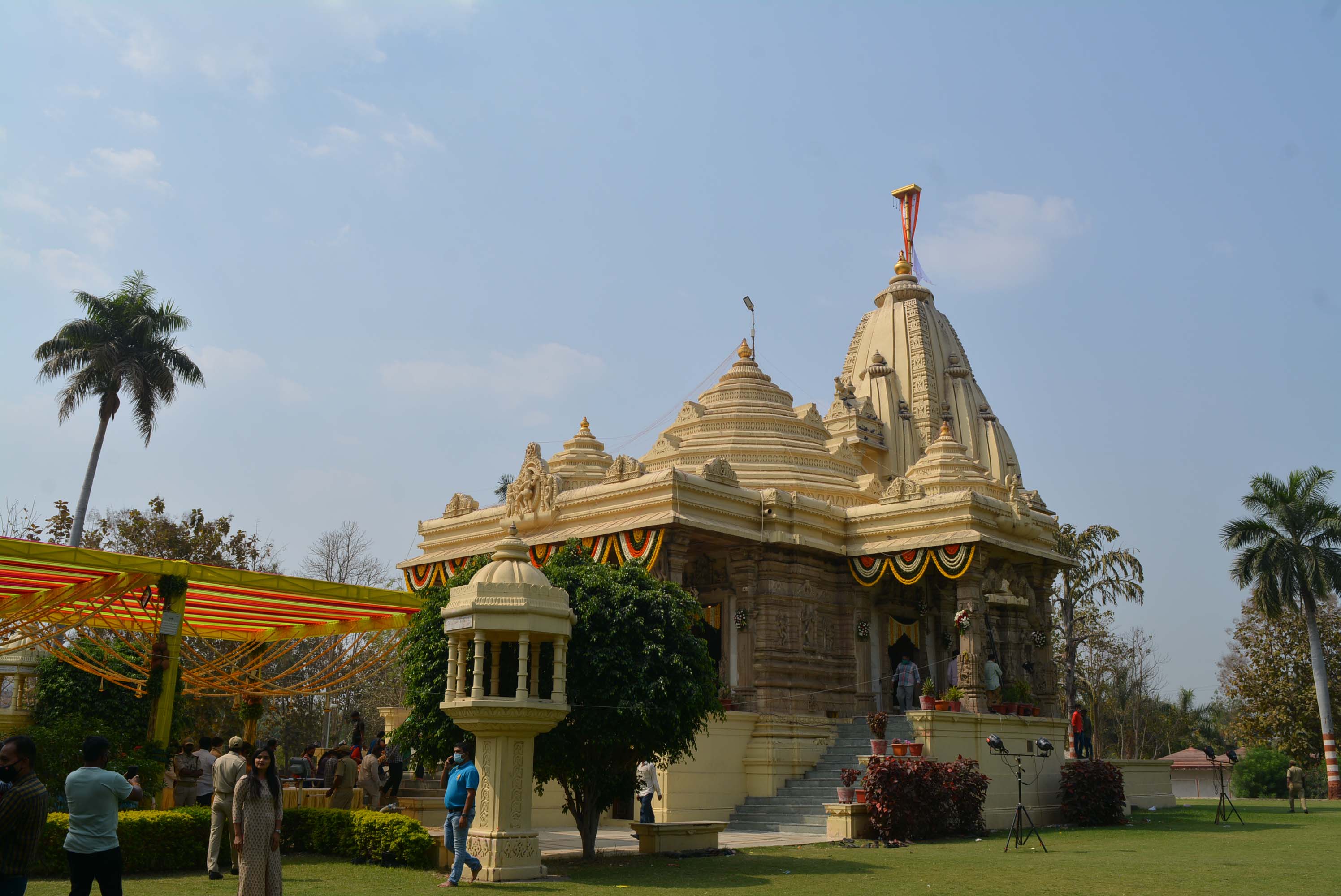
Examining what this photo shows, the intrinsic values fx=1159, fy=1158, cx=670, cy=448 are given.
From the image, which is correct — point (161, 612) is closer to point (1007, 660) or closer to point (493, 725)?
point (493, 725)

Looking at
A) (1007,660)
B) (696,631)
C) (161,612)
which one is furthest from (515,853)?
(1007,660)

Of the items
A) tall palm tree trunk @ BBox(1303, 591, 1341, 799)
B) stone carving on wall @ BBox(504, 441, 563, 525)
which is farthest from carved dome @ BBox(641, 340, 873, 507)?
tall palm tree trunk @ BBox(1303, 591, 1341, 799)

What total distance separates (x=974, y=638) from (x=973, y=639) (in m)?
0.01

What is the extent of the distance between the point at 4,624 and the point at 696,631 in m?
13.0

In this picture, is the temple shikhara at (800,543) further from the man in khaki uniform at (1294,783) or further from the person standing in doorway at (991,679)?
the man in khaki uniform at (1294,783)

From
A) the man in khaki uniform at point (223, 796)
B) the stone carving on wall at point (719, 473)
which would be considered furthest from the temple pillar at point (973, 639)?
the man in khaki uniform at point (223, 796)

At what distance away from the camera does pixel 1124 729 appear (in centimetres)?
5506

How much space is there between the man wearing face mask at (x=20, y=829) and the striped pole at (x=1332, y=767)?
35950mm

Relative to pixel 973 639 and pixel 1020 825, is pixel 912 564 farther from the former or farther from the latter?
pixel 1020 825

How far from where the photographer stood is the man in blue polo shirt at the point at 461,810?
11.7 m

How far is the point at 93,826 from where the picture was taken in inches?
303

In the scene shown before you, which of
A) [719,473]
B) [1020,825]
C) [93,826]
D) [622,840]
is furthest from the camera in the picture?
[719,473]

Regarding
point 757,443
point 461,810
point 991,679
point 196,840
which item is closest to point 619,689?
point 461,810

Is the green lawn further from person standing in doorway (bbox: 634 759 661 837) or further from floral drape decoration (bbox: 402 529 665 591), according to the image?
floral drape decoration (bbox: 402 529 665 591)
